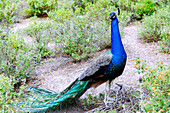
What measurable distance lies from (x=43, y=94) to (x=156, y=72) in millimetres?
1716

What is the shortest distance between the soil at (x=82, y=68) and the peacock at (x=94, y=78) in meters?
0.63

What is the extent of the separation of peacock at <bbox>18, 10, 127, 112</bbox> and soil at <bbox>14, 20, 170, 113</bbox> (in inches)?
24.9

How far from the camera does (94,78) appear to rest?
9.84 ft

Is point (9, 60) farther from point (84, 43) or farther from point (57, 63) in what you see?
point (84, 43)

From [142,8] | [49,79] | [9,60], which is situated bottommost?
[49,79]

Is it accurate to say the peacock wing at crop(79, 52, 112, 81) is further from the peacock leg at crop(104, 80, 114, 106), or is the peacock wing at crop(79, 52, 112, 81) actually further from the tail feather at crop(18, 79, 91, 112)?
the peacock leg at crop(104, 80, 114, 106)

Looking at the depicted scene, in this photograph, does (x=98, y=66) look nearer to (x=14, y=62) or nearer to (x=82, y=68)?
(x=82, y=68)

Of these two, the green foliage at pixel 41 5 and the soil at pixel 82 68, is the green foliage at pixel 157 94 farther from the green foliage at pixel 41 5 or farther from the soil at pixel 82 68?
the green foliage at pixel 41 5

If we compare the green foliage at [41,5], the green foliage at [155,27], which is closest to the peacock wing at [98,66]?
the green foliage at [155,27]

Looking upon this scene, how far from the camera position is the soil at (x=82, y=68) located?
3982mm

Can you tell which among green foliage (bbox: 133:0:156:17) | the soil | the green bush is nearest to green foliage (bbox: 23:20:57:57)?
the soil

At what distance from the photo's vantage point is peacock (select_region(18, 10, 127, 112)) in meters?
2.81

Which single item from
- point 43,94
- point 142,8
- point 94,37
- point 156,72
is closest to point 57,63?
point 94,37

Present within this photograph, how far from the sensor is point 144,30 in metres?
5.18
